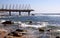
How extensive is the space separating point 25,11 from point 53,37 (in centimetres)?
9074

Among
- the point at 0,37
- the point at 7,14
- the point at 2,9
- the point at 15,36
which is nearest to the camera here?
the point at 0,37

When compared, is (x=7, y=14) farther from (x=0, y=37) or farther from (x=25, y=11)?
(x=0, y=37)

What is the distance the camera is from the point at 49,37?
17.3 meters

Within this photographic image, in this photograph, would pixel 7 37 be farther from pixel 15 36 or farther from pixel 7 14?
pixel 7 14

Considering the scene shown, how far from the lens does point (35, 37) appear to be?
56.3 ft

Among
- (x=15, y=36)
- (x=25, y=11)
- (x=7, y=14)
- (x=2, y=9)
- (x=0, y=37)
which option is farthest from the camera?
(x=7, y=14)

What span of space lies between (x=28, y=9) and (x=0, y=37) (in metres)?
94.5

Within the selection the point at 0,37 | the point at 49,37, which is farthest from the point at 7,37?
the point at 49,37

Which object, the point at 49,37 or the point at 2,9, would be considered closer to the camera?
the point at 49,37

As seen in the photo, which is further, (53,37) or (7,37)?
(53,37)

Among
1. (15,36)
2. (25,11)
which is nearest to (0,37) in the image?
(15,36)

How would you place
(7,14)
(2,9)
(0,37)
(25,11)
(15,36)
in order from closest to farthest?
1. (0,37)
2. (15,36)
3. (2,9)
4. (25,11)
5. (7,14)

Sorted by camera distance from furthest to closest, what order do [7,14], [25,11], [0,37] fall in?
1. [7,14]
2. [25,11]
3. [0,37]

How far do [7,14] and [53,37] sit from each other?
9907cm
